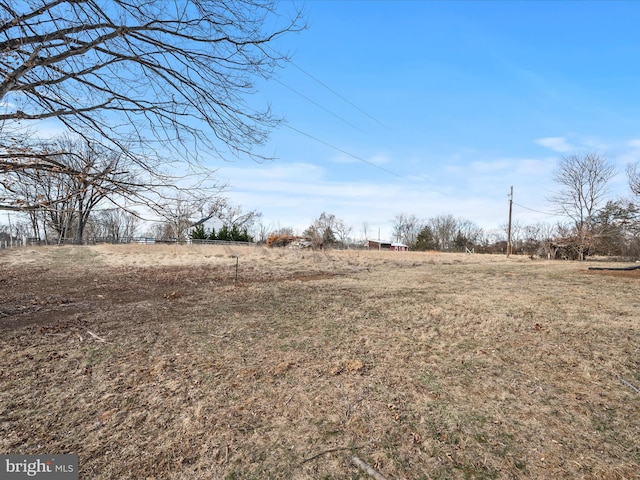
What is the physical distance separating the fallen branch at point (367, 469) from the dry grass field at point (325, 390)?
0.09 ft

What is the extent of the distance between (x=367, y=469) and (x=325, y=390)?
3.28ft

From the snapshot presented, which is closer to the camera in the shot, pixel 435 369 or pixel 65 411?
pixel 65 411

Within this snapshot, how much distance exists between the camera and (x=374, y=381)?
310cm

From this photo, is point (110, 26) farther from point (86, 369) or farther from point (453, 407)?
point (453, 407)

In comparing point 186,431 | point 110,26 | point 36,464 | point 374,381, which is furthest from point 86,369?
point 110,26

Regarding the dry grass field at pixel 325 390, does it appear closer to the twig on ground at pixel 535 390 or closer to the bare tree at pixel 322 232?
the twig on ground at pixel 535 390

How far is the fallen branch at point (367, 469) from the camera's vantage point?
188cm

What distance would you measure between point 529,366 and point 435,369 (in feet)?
3.38

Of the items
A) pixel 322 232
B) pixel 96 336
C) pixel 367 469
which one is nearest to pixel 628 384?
pixel 367 469

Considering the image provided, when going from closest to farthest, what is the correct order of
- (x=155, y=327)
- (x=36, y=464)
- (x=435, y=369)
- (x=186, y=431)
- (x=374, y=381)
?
(x=36, y=464)
(x=186, y=431)
(x=374, y=381)
(x=435, y=369)
(x=155, y=327)

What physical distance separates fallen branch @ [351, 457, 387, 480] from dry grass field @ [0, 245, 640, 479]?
0.09ft

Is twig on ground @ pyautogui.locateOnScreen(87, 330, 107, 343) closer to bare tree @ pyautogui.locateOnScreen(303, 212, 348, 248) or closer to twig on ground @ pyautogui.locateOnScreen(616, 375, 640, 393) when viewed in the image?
twig on ground @ pyautogui.locateOnScreen(616, 375, 640, 393)

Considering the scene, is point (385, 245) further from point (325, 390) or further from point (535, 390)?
point (325, 390)

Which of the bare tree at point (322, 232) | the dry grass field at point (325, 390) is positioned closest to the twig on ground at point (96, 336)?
the dry grass field at point (325, 390)
